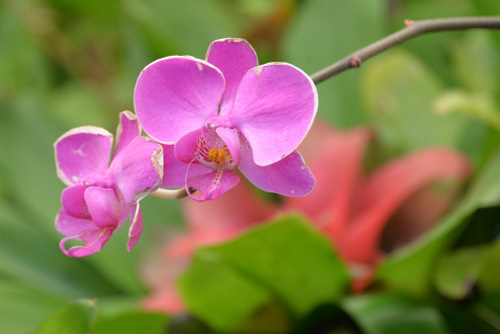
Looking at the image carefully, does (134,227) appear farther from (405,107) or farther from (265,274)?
(405,107)

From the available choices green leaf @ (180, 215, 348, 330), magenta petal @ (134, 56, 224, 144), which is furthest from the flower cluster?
green leaf @ (180, 215, 348, 330)

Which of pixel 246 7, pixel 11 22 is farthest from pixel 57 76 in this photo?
pixel 246 7

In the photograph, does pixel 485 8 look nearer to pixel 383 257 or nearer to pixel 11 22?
pixel 383 257

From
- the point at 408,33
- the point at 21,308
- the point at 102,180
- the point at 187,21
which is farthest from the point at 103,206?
the point at 187,21

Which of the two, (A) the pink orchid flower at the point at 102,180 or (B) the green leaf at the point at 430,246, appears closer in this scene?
(A) the pink orchid flower at the point at 102,180

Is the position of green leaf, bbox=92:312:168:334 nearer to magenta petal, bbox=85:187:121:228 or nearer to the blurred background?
the blurred background

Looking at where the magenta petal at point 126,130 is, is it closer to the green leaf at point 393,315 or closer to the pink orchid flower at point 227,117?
the pink orchid flower at point 227,117

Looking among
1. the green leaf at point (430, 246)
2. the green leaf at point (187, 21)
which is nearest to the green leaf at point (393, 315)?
the green leaf at point (430, 246)
